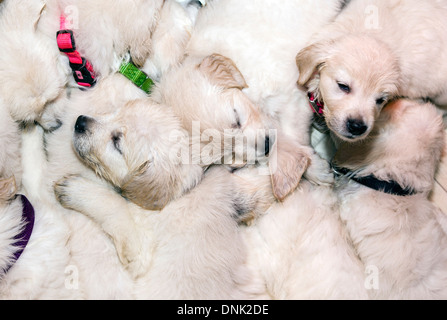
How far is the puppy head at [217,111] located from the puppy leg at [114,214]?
553 mm

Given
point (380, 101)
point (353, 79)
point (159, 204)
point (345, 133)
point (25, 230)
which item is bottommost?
point (25, 230)

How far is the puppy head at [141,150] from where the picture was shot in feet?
7.81

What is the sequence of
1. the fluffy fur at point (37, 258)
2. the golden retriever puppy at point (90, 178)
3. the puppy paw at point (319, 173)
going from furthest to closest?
the puppy paw at point (319, 173)
the golden retriever puppy at point (90, 178)
the fluffy fur at point (37, 258)

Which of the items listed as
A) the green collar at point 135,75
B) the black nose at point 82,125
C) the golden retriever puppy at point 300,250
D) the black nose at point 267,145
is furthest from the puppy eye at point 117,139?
the black nose at point 267,145

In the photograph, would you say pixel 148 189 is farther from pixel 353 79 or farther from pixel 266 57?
pixel 353 79

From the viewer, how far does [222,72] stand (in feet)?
8.10

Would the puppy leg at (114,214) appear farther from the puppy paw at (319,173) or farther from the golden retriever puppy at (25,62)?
the puppy paw at (319,173)

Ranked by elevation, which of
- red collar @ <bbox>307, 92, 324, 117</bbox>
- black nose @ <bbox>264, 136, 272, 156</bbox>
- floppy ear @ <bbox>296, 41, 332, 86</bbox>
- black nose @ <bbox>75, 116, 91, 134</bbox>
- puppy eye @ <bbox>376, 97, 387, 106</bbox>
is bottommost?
black nose @ <bbox>264, 136, 272, 156</bbox>

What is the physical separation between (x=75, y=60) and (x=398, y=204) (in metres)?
2.04

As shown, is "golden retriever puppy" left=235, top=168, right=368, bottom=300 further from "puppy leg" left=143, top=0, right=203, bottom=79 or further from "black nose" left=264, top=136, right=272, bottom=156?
"puppy leg" left=143, top=0, right=203, bottom=79

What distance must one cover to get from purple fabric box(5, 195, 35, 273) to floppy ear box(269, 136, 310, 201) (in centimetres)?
137

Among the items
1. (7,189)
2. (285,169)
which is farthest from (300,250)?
(7,189)

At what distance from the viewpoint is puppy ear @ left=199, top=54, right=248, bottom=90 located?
245cm

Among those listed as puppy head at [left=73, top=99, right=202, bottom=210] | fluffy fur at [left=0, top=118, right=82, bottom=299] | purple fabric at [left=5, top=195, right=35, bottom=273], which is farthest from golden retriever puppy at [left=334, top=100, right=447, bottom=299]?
purple fabric at [left=5, top=195, right=35, bottom=273]
